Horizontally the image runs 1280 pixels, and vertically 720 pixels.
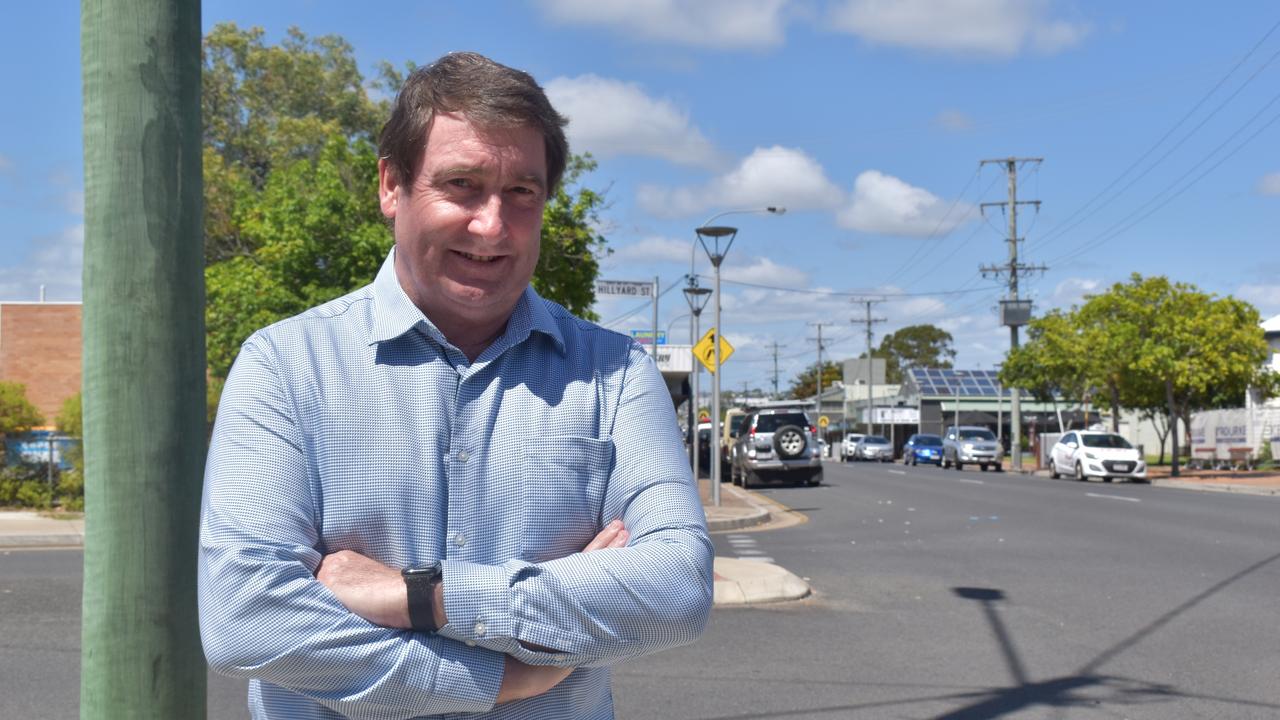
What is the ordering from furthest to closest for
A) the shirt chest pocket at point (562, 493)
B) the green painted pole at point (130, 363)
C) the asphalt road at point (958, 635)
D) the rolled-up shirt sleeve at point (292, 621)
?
Result: the asphalt road at point (958, 635)
the green painted pole at point (130, 363)
the shirt chest pocket at point (562, 493)
the rolled-up shirt sleeve at point (292, 621)

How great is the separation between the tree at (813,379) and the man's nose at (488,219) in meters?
134

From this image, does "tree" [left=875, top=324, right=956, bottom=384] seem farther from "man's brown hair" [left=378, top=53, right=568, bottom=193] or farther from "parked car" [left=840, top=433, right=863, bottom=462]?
"man's brown hair" [left=378, top=53, right=568, bottom=193]

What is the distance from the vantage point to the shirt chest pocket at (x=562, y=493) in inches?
84.4

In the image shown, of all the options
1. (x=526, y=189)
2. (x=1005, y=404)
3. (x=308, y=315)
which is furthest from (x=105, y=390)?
(x=1005, y=404)

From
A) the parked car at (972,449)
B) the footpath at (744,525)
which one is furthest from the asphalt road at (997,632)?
the parked car at (972,449)

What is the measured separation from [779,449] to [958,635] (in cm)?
2365

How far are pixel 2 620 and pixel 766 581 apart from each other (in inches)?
235

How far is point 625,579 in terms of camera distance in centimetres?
210

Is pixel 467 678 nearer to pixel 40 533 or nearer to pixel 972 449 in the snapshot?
pixel 40 533

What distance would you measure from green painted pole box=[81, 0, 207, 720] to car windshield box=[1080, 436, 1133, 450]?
36.6m

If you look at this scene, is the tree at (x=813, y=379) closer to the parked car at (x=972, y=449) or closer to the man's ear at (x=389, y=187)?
the parked car at (x=972, y=449)

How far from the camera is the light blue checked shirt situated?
6.55 ft

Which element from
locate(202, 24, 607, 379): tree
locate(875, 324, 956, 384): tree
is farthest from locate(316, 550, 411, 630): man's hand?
locate(875, 324, 956, 384): tree

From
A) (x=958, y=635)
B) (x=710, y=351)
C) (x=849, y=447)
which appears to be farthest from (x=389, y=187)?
(x=849, y=447)
